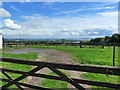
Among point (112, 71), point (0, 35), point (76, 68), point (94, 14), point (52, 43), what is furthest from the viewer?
point (52, 43)

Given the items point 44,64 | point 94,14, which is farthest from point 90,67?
point 94,14

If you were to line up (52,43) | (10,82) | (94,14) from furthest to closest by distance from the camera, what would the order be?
(52,43), (94,14), (10,82)

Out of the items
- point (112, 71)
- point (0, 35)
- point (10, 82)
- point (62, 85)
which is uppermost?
point (0, 35)

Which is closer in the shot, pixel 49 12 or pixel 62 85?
pixel 62 85

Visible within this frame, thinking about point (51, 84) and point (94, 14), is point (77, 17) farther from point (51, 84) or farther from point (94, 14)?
point (51, 84)

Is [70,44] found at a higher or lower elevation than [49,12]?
lower

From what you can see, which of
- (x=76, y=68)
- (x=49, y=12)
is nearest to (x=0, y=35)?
(x=49, y=12)

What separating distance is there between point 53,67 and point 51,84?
5.53ft

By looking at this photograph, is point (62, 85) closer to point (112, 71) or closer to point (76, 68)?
point (76, 68)

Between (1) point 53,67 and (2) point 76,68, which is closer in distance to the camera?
(2) point 76,68

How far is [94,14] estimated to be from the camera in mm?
9844

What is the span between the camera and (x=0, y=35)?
2603 cm

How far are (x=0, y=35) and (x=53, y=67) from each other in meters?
26.9

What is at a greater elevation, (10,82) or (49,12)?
(49,12)
